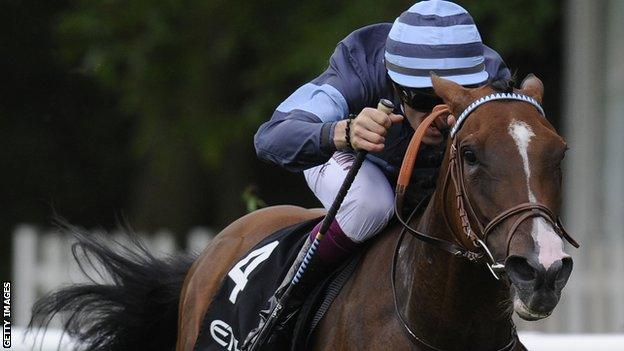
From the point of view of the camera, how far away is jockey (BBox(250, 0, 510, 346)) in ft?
13.2

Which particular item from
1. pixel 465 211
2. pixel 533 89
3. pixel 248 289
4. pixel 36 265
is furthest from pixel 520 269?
pixel 36 265

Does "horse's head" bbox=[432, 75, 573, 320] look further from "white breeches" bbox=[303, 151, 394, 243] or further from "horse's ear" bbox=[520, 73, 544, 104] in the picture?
"white breeches" bbox=[303, 151, 394, 243]

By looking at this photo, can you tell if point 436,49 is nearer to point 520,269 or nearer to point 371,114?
point 371,114

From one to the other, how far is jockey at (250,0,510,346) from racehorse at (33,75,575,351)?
0.13m

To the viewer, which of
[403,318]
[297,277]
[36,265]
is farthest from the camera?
[36,265]

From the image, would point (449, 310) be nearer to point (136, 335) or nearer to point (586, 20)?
point (136, 335)

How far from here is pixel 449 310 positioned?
387 cm

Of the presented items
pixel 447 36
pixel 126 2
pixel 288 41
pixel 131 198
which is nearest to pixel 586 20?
pixel 288 41

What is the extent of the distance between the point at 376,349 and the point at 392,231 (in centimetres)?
44

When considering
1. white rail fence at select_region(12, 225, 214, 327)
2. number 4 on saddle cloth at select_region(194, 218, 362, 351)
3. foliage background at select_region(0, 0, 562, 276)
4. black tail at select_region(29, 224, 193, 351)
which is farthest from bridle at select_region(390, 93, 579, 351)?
foliage background at select_region(0, 0, 562, 276)

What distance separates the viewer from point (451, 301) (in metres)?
3.86

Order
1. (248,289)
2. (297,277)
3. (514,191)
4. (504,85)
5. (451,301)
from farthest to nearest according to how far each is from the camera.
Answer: (248,289)
(297,277)
(451,301)
(504,85)
(514,191)

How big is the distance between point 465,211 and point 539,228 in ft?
1.02

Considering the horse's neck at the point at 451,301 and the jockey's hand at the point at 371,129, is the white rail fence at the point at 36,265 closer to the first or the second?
the horse's neck at the point at 451,301
